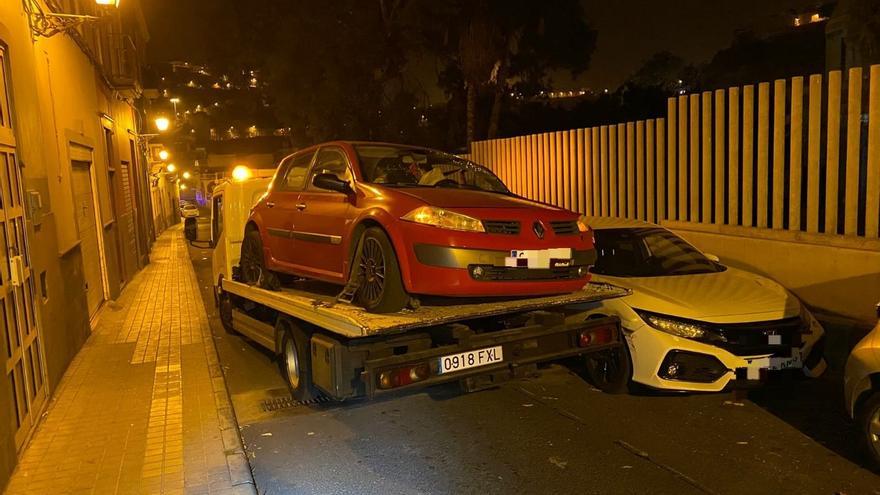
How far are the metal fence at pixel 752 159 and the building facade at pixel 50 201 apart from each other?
26.2ft

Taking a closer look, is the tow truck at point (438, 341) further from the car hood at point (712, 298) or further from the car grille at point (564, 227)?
the car grille at point (564, 227)

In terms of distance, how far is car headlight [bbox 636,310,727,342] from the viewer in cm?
540

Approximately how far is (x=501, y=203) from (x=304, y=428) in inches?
98.0

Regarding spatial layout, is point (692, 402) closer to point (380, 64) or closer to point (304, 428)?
point (304, 428)

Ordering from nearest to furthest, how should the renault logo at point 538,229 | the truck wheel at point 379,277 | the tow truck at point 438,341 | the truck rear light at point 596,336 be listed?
the tow truck at point 438,341, the truck wheel at point 379,277, the renault logo at point 538,229, the truck rear light at point 596,336

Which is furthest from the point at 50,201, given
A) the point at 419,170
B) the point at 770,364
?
the point at 770,364

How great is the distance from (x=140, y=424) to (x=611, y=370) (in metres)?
4.12

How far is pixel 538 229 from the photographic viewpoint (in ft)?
16.5

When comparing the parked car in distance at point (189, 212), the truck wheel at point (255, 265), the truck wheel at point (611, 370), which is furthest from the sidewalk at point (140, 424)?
the parked car in distance at point (189, 212)

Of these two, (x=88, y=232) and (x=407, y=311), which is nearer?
(x=407, y=311)

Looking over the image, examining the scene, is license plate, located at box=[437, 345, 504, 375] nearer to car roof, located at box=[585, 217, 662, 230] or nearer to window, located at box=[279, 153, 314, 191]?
window, located at box=[279, 153, 314, 191]

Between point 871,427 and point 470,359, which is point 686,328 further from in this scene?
point 470,359

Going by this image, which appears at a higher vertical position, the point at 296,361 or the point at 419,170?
the point at 419,170

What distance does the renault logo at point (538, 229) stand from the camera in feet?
16.4
